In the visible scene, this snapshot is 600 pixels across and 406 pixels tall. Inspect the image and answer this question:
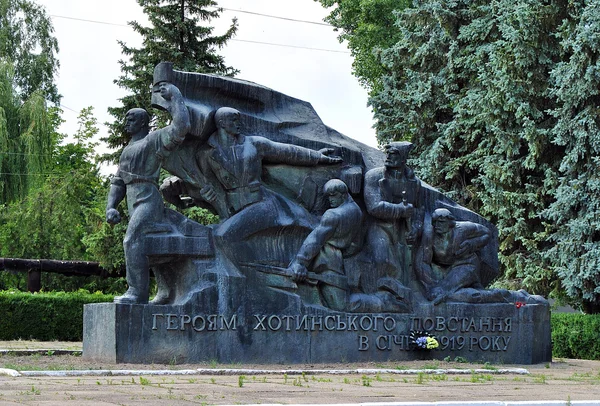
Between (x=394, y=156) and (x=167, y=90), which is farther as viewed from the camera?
(x=394, y=156)

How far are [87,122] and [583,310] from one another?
76.0ft

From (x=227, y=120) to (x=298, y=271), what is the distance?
223 centimetres

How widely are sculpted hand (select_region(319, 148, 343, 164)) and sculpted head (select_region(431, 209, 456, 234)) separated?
168 centimetres

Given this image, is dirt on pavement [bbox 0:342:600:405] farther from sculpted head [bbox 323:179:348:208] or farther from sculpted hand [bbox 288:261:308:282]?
sculpted head [bbox 323:179:348:208]

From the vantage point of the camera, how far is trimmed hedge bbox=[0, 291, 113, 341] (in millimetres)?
20922

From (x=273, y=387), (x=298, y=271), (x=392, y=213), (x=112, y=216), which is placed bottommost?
(x=273, y=387)

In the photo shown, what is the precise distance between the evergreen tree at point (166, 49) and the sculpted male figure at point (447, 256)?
12854 mm

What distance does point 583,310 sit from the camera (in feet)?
73.3

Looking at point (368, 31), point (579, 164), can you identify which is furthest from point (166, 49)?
point (579, 164)

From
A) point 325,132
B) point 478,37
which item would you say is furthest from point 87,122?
point 325,132

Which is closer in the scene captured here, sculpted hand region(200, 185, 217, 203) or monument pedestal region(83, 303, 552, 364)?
monument pedestal region(83, 303, 552, 364)

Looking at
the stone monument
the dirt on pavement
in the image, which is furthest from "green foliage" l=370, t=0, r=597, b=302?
the dirt on pavement

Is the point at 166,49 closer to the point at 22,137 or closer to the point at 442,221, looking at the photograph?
A: the point at 22,137

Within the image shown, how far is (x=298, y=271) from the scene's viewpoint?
44.5 ft
